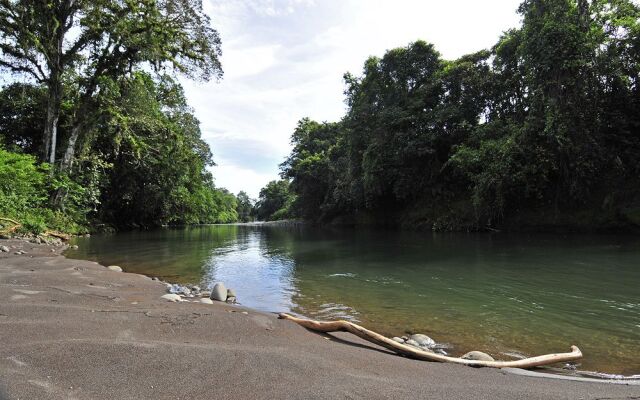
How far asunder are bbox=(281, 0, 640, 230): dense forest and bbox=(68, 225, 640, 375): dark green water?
6.50 meters

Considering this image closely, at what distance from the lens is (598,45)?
18.1 m

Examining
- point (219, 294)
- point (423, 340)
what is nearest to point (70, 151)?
point (219, 294)

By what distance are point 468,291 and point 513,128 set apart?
1724cm

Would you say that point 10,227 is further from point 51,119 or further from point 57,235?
point 51,119

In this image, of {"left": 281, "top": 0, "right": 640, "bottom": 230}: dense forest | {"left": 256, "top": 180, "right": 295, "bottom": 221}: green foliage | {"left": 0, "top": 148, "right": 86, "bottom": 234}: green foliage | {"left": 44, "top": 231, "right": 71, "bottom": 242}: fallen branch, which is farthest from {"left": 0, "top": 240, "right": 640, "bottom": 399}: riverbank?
{"left": 256, "top": 180, "right": 295, "bottom": 221}: green foliage

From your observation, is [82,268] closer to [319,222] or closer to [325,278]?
[325,278]

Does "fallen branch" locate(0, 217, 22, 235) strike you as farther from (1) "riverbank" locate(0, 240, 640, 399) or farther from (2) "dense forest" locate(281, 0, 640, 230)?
(2) "dense forest" locate(281, 0, 640, 230)

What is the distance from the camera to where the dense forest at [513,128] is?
18.4 metres

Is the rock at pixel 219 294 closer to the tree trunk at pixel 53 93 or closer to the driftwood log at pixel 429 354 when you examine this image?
the driftwood log at pixel 429 354

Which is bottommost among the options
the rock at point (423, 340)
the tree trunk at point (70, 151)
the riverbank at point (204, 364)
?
the rock at point (423, 340)

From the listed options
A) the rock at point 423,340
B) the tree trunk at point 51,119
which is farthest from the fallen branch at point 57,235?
the rock at point 423,340

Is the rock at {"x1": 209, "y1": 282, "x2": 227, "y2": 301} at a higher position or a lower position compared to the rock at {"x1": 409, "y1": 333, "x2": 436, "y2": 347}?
higher

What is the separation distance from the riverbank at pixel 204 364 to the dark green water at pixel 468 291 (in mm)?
1567

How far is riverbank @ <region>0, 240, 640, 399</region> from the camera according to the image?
2.56m
